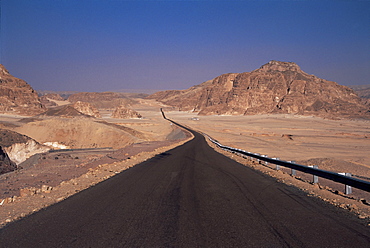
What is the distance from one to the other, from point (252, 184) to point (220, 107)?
155806mm

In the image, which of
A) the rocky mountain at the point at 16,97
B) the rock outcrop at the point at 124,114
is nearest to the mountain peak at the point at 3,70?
the rocky mountain at the point at 16,97

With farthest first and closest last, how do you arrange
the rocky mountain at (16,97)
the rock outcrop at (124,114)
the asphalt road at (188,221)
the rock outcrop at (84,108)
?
the rock outcrop at (124,114) < the rocky mountain at (16,97) < the rock outcrop at (84,108) < the asphalt road at (188,221)

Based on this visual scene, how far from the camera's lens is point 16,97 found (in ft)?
449

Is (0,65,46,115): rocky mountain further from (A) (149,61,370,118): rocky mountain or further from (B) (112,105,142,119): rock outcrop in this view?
(A) (149,61,370,118): rocky mountain

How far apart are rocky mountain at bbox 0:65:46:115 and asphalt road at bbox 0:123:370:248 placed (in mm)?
123304

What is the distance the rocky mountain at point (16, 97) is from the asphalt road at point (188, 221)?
405 ft

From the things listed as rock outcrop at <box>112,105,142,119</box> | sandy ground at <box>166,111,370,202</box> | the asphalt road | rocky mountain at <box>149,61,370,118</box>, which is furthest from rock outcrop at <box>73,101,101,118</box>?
the asphalt road

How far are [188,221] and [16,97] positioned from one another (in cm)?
14849

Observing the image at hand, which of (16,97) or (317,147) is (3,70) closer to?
(16,97)

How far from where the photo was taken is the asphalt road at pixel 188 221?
18.0 ft

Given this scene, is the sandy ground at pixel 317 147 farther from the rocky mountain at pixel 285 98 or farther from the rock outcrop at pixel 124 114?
the rocky mountain at pixel 285 98

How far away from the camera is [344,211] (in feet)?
25.0

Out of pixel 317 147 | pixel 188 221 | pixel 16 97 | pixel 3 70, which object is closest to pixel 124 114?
pixel 16 97

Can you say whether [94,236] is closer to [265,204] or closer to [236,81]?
[265,204]
